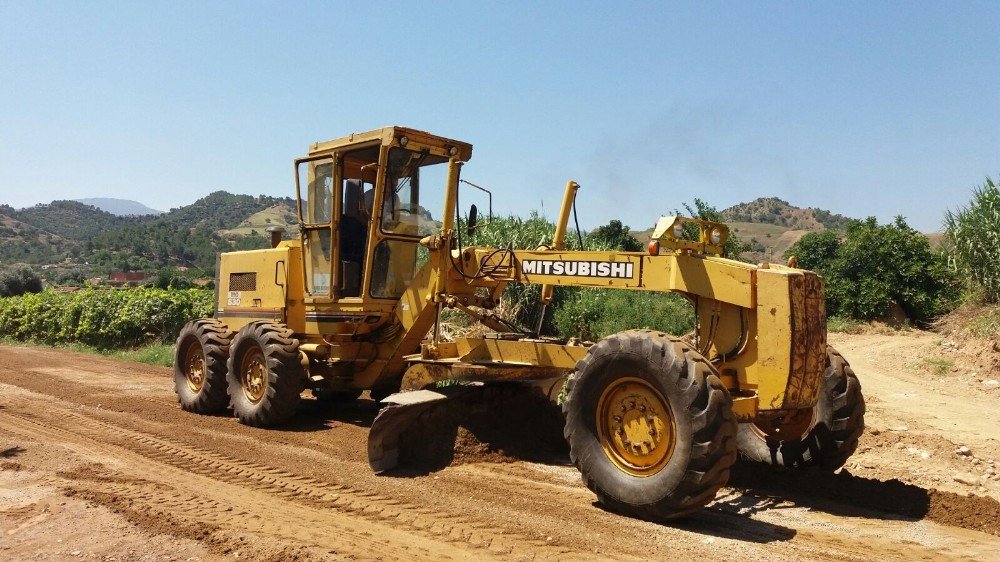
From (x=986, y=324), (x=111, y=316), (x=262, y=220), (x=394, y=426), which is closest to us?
(x=394, y=426)

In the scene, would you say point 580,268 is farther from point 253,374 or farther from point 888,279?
point 888,279

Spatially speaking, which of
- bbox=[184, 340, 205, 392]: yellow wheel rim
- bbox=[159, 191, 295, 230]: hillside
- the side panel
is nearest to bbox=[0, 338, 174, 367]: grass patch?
bbox=[184, 340, 205, 392]: yellow wheel rim

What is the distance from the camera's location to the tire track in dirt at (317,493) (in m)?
4.98

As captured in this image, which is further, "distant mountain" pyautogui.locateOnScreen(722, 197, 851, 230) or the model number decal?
"distant mountain" pyautogui.locateOnScreen(722, 197, 851, 230)

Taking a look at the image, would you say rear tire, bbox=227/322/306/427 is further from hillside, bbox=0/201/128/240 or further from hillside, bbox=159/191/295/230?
hillside, bbox=0/201/128/240

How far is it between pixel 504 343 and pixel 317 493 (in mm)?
2163

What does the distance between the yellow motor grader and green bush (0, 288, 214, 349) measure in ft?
32.3

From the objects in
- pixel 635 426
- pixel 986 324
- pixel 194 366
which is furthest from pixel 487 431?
pixel 986 324

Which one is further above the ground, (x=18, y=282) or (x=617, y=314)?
(x=617, y=314)

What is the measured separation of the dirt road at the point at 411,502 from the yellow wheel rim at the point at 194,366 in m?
1.22

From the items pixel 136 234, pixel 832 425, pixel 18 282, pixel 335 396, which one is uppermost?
pixel 136 234

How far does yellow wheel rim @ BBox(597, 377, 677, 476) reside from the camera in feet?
17.7

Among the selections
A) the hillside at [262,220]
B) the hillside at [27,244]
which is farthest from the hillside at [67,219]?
the hillside at [262,220]

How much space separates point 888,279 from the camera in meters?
18.8
